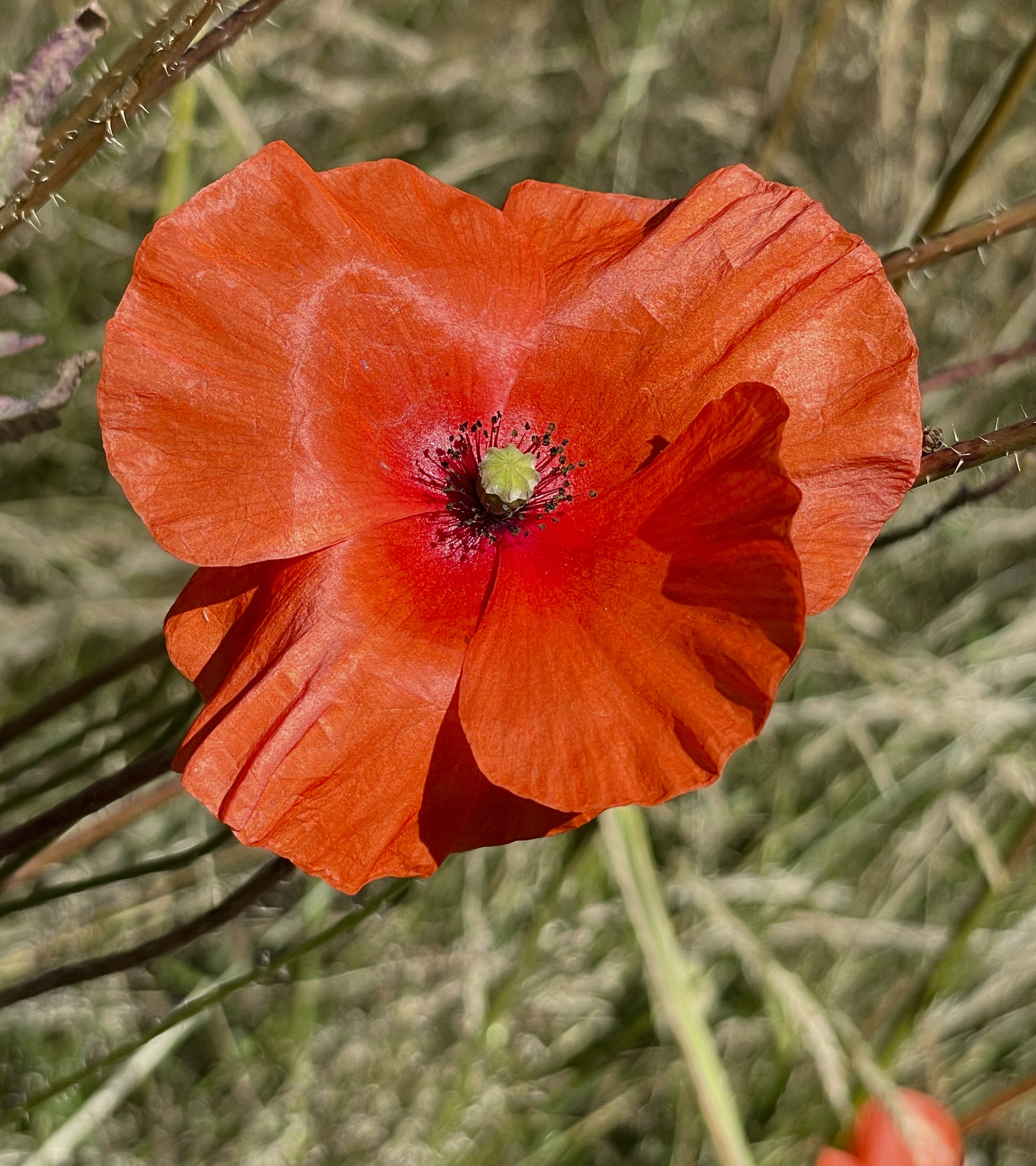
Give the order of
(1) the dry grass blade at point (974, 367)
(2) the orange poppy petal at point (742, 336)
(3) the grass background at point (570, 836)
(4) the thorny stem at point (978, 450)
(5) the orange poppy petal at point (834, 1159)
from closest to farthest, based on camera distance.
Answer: (4) the thorny stem at point (978, 450) → (2) the orange poppy petal at point (742, 336) → (1) the dry grass blade at point (974, 367) → (5) the orange poppy petal at point (834, 1159) → (3) the grass background at point (570, 836)

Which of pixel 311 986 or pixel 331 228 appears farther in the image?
pixel 311 986

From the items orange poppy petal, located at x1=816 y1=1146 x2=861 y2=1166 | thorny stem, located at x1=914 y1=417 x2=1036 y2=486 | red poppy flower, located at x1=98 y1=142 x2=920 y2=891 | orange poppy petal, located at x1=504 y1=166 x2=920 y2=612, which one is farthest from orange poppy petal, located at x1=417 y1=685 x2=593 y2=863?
orange poppy petal, located at x1=816 y1=1146 x2=861 y2=1166

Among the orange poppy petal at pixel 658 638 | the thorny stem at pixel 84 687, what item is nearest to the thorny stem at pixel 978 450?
the orange poppy petal at pixel 658 638

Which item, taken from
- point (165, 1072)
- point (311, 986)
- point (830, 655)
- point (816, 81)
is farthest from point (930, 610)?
point (165, 1072)

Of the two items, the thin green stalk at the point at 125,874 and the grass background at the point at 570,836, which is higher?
the grass background at the point at 570,836

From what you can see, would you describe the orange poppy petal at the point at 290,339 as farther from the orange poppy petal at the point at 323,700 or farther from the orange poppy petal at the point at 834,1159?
the orange poppy petal at the point at 834,1159

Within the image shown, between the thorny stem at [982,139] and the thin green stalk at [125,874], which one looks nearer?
the thin green stalk at [125,874]

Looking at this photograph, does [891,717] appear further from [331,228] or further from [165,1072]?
[331,228]
